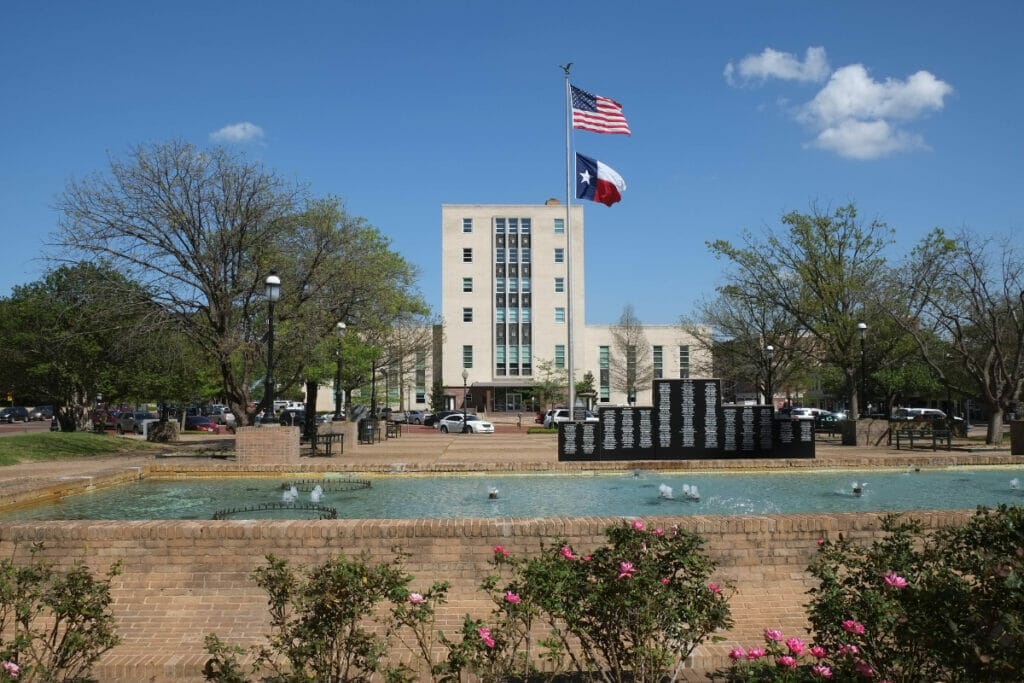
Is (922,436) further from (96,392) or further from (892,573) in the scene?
(96,392)

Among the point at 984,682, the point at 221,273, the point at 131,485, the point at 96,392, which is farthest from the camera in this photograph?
the point at 96,392

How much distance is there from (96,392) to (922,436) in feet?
108

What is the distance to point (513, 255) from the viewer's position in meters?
79.8

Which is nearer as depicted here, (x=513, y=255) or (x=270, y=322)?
(x=270, y=322)

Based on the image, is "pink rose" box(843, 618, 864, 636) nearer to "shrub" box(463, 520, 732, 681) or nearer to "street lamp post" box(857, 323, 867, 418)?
"shrub" box(463, 520, 732, 681)

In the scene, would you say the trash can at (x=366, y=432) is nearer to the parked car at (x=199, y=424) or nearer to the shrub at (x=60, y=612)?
the parked car at (x=199, y=424)

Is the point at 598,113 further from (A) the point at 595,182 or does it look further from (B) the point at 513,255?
(B) the point at 513,255

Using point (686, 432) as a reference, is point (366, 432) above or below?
below

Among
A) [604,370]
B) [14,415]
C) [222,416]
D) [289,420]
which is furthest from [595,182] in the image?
[14,415]

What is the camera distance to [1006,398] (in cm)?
2809

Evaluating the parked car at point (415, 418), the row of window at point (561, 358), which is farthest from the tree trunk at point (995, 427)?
the row of window at point (561, 358)

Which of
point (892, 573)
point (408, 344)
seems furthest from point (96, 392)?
point (892, 573)

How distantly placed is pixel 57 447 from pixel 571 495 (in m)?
17.4

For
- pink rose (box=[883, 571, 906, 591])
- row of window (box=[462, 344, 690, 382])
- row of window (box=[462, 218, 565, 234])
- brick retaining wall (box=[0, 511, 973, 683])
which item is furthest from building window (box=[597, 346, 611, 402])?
pink rose (box=[883, 571, 906, 591])
